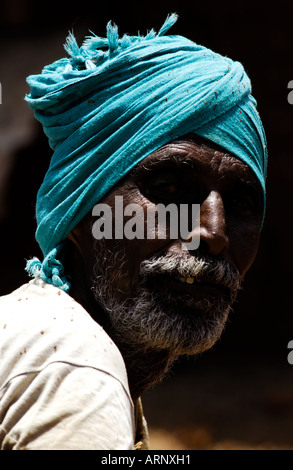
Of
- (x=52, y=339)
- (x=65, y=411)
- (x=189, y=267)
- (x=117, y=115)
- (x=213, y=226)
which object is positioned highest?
(x=117, y=115)

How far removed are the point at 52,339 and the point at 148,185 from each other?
2.68 ft

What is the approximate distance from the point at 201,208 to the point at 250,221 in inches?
10.2

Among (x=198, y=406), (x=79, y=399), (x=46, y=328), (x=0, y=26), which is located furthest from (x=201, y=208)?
(x=0, y=26)

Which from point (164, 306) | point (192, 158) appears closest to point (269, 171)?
point (192, 158)

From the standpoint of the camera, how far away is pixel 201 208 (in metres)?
2.20

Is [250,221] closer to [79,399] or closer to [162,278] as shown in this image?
[162,278]

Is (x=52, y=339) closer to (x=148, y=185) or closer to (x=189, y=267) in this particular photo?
(x=189, y=267)

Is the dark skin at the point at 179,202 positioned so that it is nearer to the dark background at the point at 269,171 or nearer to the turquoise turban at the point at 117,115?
the turquoise turban at the point at 117,115

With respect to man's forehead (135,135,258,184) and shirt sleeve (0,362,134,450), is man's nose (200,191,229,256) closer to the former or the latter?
man's forehead (135,135,258,184)

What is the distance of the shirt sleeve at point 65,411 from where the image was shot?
141 centimetres

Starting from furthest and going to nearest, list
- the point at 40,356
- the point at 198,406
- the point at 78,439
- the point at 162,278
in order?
the point at 198,406, the point at 162,278, the point at 40,356, the point at 78,439

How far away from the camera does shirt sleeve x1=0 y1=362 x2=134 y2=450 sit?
1409 mm

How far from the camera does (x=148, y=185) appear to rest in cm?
224

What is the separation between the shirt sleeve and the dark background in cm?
426
